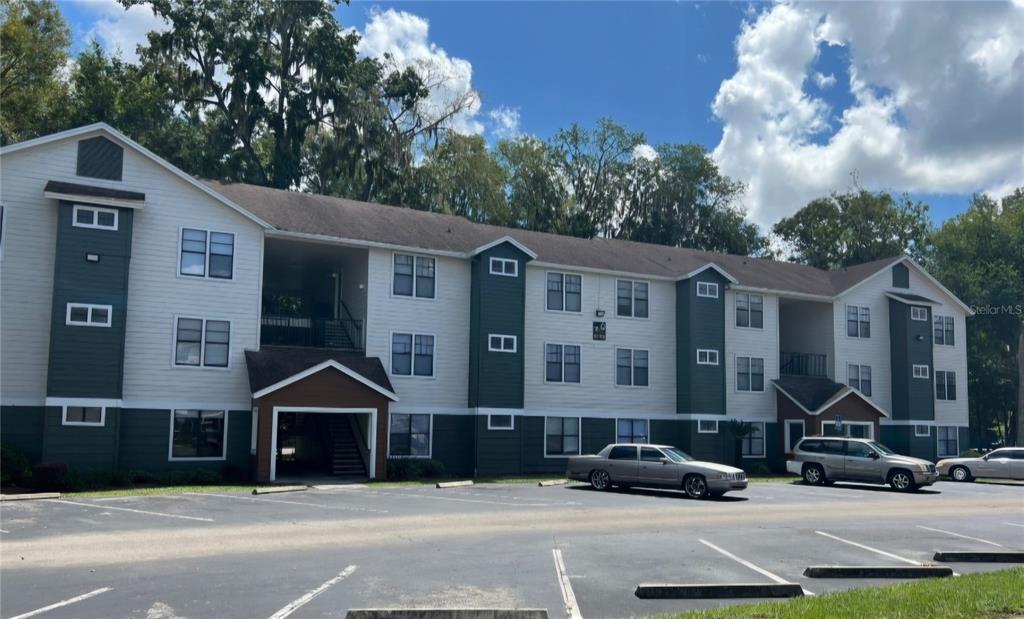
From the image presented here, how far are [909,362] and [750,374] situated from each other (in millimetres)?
9524

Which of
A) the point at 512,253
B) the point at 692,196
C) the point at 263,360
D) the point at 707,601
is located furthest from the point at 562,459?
the point at 692,196

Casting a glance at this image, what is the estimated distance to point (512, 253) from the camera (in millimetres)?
35406

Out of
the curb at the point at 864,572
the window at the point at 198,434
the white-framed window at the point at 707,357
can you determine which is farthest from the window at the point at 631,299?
the curb at the point at 864,572

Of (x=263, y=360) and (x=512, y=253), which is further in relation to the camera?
(x=512, y=253)

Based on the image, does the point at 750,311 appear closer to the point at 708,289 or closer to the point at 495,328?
the point at 708,289

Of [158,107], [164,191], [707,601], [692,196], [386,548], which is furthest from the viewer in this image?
[692,196]

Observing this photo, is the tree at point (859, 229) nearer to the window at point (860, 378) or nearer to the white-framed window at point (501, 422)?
the window at point (860, 378)

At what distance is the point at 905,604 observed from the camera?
9719mm

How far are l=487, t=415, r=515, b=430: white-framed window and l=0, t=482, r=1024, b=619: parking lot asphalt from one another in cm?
926

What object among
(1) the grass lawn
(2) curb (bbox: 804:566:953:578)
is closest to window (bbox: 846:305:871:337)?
(2) curb (bbox: 804:566:953:578)

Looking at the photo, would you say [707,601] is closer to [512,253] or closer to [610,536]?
[610,536]

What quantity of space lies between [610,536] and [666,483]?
33.2ft

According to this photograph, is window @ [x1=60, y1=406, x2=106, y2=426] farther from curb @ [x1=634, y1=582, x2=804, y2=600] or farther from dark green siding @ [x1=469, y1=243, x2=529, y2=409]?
curb @ [x1=634, y1=582, x2=804, y2=600]

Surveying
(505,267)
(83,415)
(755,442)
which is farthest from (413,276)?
(755,442)
